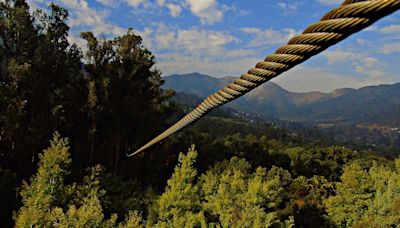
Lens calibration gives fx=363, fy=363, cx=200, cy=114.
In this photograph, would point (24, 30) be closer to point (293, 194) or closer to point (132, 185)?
A: point (132, 185)

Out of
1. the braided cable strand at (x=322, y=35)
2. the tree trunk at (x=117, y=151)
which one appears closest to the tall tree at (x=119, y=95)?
the tree trunk at (x=117, y=151)

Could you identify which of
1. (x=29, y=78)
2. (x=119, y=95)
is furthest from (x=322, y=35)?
(x=119, y=95)

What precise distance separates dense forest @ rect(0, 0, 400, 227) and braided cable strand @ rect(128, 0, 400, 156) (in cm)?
1241

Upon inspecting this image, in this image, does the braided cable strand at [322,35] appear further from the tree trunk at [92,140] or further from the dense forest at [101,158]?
the tree trunk at [92,140]

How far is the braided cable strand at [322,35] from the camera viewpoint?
0.54m

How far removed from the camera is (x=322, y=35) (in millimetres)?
634

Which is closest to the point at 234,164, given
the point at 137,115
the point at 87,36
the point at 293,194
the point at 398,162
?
the point at 293,194

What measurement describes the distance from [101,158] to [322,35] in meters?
22.3

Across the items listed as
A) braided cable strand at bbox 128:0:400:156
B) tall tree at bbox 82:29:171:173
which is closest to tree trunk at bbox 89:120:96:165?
tall tree at bbox 82:29:171:173

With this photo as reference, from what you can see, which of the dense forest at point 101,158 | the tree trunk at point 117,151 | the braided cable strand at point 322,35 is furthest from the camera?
the tree trunk at point 117,151

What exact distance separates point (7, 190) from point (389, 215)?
2222 cm

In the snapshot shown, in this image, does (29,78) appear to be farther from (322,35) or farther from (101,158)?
(322,35)

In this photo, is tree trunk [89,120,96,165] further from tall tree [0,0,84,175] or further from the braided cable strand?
the braided cable strand

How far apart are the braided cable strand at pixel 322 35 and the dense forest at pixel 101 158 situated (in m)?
12.4
